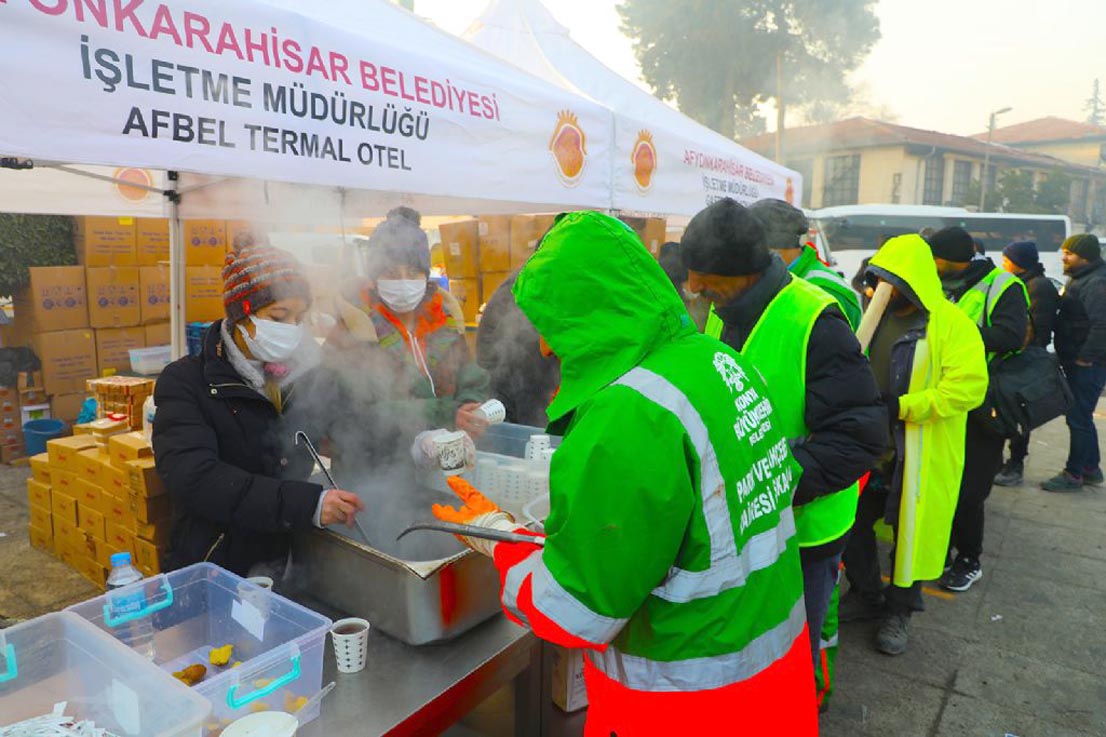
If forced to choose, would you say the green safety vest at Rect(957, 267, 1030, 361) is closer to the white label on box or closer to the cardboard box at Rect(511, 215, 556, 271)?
the cardboard box at Rect(511, 215, 556, 271)

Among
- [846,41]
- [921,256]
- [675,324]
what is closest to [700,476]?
[675,324]

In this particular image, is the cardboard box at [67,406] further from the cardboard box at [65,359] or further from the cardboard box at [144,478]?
the cardboard box at [144,478]

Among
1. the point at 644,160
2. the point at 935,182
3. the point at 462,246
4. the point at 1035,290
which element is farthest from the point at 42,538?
the point at 935,182

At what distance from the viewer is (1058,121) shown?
4666 centimetres

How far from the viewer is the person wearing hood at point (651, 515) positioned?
118cm

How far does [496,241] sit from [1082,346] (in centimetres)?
486

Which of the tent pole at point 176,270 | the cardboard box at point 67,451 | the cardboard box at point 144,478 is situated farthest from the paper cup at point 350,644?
the cardboard box at point 67,451

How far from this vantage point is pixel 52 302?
568 centimetres

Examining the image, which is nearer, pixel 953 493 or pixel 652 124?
pixel 953 493

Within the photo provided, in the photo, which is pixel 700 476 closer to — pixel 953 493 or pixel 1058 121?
pixel 953 493

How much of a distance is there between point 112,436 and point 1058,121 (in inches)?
2334

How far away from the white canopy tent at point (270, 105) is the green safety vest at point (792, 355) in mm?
1206

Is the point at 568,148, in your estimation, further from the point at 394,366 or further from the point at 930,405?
the point at 930,405

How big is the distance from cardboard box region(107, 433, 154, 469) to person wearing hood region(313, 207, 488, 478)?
879 mm
